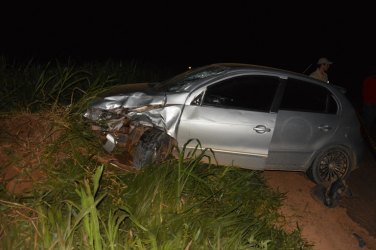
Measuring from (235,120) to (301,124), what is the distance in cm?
103

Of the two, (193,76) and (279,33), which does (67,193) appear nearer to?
(193,76)

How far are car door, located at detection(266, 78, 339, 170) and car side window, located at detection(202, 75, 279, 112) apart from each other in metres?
0.23

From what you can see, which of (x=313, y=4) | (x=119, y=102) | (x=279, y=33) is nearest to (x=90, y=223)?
(x=119, y=102)

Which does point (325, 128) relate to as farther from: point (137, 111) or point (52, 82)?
point (52, 82)

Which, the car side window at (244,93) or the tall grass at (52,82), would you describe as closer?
the car side window at (244,93)

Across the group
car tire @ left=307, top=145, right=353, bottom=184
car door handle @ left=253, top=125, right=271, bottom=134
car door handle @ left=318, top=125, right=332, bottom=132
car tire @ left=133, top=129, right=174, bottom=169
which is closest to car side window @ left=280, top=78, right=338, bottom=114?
car door handle @ left=318, top=125, right=332, bottom=132

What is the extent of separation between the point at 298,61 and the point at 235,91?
26.2 meters

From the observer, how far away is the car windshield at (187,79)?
536 centimetres

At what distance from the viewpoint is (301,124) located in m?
5.61

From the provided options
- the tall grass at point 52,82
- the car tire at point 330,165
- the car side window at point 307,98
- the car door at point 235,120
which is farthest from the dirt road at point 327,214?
the tall grass at point 52,82

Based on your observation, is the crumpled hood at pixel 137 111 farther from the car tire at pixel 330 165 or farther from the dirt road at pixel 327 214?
the car tire at pixel 330 165

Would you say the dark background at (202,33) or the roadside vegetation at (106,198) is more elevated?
the roadside vegetation at (106,198)

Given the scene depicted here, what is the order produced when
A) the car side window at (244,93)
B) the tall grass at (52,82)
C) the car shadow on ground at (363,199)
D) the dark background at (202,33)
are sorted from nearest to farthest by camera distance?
the car side window at (244,93), the tall grass at (52,82), the car shadow on ground at (363,199), the dark background at (202,33)

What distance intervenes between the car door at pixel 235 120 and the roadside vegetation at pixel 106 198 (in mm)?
209
